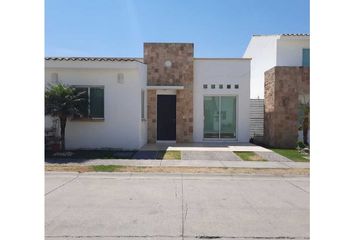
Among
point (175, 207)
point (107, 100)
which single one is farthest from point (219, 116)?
point (175, 207)

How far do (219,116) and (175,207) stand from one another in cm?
1074

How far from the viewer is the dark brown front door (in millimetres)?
15422

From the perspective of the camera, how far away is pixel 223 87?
51.0ft

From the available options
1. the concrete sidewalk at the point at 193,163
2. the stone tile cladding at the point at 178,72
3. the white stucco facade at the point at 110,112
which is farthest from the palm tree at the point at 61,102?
the stone tile cladding at the point at 178,72

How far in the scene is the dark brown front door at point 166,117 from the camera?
1542cm

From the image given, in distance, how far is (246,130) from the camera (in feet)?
51.1

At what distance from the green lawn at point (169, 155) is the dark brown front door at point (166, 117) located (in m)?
3.60

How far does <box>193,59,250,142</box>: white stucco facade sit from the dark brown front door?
113cm

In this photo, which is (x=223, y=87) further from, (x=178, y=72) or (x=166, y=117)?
(x=166, y=117)
